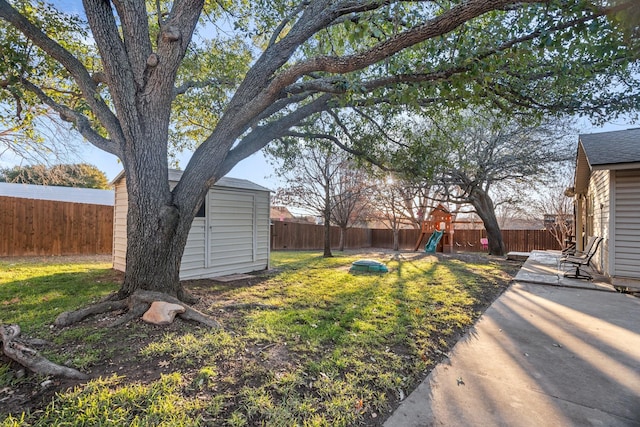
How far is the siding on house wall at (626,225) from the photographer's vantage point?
18.2 feet

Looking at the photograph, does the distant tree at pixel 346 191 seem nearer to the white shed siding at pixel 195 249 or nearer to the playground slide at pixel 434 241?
the playground slide at pixel 434 241

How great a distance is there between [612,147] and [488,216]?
6.08 m

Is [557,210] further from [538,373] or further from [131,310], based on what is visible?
[131,310]

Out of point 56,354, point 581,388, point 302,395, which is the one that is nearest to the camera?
point 302,395

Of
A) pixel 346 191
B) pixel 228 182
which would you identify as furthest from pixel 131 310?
pixel 346 191

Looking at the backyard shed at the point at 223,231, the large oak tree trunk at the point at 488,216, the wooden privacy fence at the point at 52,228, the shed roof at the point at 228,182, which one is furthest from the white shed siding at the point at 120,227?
the large oak tree trunk at the point at 488,216

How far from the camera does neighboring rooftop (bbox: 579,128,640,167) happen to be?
5.49 metres

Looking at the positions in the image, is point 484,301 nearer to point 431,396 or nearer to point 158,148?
point 431,396

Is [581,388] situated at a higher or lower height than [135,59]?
lower

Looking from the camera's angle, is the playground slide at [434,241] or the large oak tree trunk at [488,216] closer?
the large oak tree trunk at [488,216]

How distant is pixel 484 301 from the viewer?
4.78m

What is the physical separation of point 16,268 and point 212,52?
22.6 ft

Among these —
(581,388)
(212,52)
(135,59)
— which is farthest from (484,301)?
(212,52)

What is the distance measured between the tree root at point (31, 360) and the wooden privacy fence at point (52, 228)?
29.5 feet
